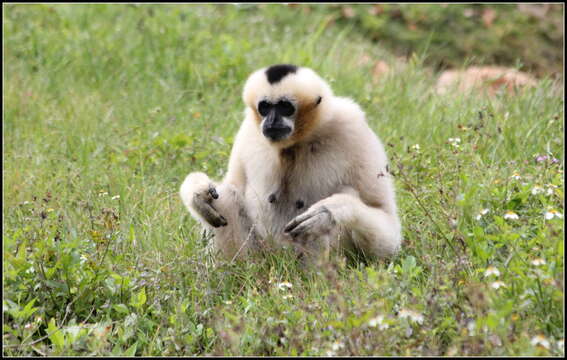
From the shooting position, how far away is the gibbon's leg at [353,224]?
3.93 metres

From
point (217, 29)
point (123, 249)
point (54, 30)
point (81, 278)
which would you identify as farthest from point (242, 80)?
point (81, 278)

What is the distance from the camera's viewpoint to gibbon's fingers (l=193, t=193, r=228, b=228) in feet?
14.3

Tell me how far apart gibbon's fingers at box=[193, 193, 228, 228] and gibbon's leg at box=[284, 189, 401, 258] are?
1.63 feet

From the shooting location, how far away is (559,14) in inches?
436

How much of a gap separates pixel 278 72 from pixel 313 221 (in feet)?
3.32

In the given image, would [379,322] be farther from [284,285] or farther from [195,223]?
Result: [195,223]

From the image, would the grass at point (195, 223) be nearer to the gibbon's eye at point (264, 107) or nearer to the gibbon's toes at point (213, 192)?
the gibbon's toes at point (213, 192)

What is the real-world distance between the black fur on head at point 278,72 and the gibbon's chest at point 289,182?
0.45m

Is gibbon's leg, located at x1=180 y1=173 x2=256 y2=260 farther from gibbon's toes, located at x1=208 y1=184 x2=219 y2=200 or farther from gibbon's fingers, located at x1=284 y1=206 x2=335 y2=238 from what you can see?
gibbon's fingers, located at x1=284 y1=206 x2=335 y2=238

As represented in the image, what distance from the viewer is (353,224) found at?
4.06 meters

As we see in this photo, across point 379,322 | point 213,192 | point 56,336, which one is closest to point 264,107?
point 213,192

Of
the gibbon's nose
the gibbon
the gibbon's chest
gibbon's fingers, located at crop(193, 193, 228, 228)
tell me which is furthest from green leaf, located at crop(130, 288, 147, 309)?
the gibbon's nose

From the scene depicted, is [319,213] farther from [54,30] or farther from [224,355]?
[54,30]

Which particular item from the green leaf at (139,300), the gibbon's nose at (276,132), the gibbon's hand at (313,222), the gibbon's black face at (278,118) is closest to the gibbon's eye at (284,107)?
the gibbon's black face at (278,118)
